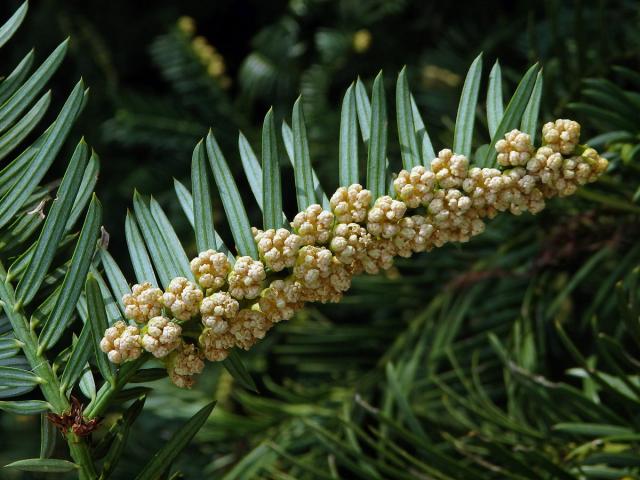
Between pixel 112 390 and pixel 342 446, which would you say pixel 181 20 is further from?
pixel 112 390

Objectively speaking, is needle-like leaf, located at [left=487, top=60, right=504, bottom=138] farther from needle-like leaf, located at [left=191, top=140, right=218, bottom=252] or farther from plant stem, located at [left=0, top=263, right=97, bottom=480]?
plant stem, located at [left=0, top=263, right=97, bottom=480]

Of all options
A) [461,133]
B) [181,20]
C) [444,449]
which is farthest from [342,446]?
[181,20]

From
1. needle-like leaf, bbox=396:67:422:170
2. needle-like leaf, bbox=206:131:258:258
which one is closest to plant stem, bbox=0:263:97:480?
needle-like leaf, bbox=206:131:258:258

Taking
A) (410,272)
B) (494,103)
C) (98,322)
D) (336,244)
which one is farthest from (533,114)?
(410,272)

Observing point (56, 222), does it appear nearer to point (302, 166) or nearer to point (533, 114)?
point (302, 166)

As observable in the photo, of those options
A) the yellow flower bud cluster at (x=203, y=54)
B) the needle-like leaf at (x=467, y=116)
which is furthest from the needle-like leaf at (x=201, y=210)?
the yellow flower bud cluster at (x=203, y=54)
